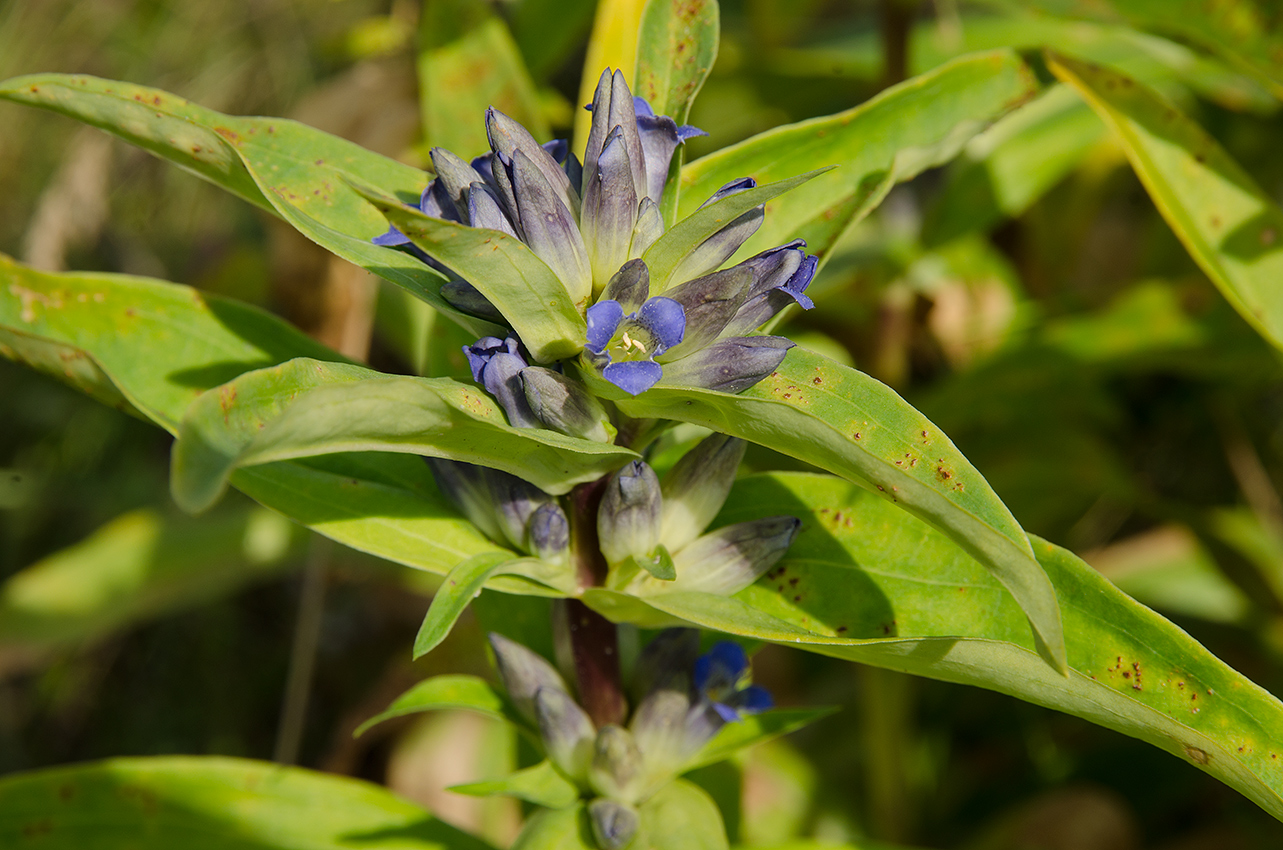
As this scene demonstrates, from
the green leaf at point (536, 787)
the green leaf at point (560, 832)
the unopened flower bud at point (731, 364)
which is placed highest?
the unopened flower bud at point (731, 364)

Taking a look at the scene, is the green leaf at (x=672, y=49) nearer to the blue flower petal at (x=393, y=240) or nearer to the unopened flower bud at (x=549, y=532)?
the blue flower petal at (x=393, y=240)

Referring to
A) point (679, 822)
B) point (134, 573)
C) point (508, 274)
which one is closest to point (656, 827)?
point (679, 822)

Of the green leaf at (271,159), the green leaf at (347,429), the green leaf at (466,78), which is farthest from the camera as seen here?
the green leaf at (466,78)

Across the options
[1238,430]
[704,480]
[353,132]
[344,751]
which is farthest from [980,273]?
[344,751]

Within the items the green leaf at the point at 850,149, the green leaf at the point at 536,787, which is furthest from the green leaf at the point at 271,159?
the green leaf at the point at 536,787

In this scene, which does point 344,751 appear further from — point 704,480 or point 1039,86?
point 1039,86
